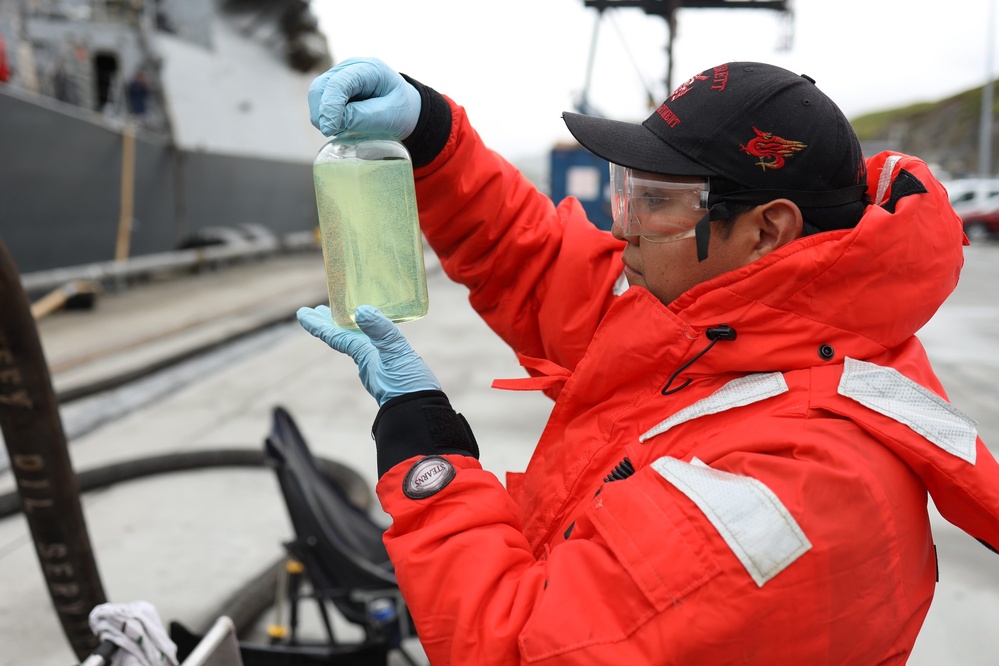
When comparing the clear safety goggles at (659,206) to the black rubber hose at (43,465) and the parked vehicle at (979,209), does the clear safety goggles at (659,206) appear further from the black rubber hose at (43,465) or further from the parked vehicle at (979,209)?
the parked vehicle at (979,209)

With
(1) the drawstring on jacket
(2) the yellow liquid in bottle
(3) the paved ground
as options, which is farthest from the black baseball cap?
(3) the paved ground

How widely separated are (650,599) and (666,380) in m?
0.47

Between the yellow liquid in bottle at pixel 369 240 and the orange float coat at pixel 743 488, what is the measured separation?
14.9 inches

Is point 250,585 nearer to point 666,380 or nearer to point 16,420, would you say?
point 16,420

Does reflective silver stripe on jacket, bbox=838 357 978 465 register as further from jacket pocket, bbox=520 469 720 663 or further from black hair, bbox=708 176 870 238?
jacket pocket, bbox=520 469 720 663

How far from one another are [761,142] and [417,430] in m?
0.81

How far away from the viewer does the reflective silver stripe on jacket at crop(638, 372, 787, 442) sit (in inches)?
51.4

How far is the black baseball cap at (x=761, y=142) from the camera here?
1345 millimetres

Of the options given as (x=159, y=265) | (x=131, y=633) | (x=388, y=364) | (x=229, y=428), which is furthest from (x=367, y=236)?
(x=159, y=265)

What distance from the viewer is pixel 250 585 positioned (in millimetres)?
3486

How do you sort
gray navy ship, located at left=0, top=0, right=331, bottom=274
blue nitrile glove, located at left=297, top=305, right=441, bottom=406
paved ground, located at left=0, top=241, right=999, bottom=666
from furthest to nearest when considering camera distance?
gray navy ship, located at left=0, top=0, right=331, bottom=274
paved ground, located at left=0, top=241, right=999, bottom=666
blue nitrile glove, located at left=297, top=305, right=441, bottom=406

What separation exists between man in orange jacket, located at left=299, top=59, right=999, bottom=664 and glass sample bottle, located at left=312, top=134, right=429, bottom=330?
94 mm

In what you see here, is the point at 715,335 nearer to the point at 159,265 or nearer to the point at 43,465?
the point at 43,465

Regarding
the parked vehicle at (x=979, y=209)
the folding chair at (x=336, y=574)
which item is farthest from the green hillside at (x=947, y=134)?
the folding chair at (x=336, y=574)
